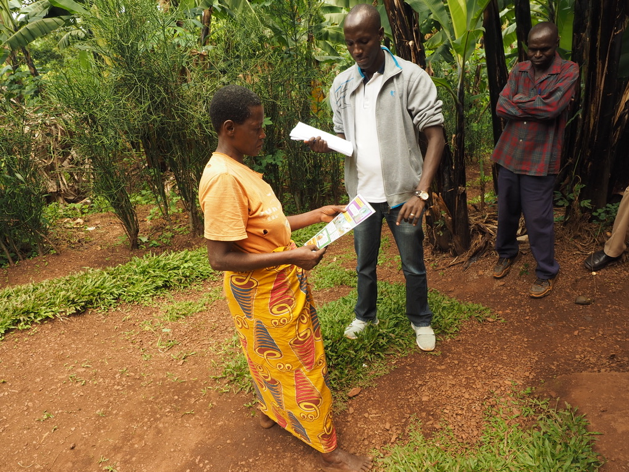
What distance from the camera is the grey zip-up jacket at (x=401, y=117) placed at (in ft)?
7.77

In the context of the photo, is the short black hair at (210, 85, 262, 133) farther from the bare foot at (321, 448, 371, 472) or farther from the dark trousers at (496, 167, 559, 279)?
the dark trousers at (496, 167, 559, 279)

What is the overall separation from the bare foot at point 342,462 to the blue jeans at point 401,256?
1064mm

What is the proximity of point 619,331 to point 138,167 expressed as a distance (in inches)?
198

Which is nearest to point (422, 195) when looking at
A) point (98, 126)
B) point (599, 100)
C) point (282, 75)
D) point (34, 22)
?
point (599, 100)

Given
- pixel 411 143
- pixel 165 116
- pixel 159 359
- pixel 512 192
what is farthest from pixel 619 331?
pixel 165 116

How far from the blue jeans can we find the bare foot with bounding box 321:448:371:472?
3.49 feet

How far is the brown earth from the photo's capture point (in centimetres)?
230

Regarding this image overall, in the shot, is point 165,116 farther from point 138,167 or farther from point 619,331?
point 619,331

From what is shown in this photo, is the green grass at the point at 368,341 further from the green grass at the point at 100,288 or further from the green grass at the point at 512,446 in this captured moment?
the green grass at the point at 100,288

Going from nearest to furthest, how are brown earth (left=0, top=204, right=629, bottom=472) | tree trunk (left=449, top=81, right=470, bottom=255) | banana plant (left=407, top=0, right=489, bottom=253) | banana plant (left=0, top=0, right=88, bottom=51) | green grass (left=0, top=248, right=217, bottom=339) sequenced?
brown earth (left=0, top=204, right=629, bottom=472) → banana plant (left=407, top=0, right=489, bottom=253) → tree trunk (left=449, top=81, right=470, bottom=255) → green grass (left=0, top=248, right=217, bottom=339) → banana plant (left=0, top=0, right=88, bottom=51)

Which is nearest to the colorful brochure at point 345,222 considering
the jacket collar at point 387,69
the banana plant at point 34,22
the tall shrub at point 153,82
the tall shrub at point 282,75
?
the jacket collar at point 387,69

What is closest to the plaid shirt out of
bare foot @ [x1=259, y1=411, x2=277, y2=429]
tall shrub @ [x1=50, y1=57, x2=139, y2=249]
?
bare foot @ [x1=259, y1=411, x2=277, y2=429]

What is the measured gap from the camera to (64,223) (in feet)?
20.1

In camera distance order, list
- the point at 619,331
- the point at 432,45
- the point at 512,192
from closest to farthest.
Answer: the point at 619,331, the point at 512,192, the point at 432,45
